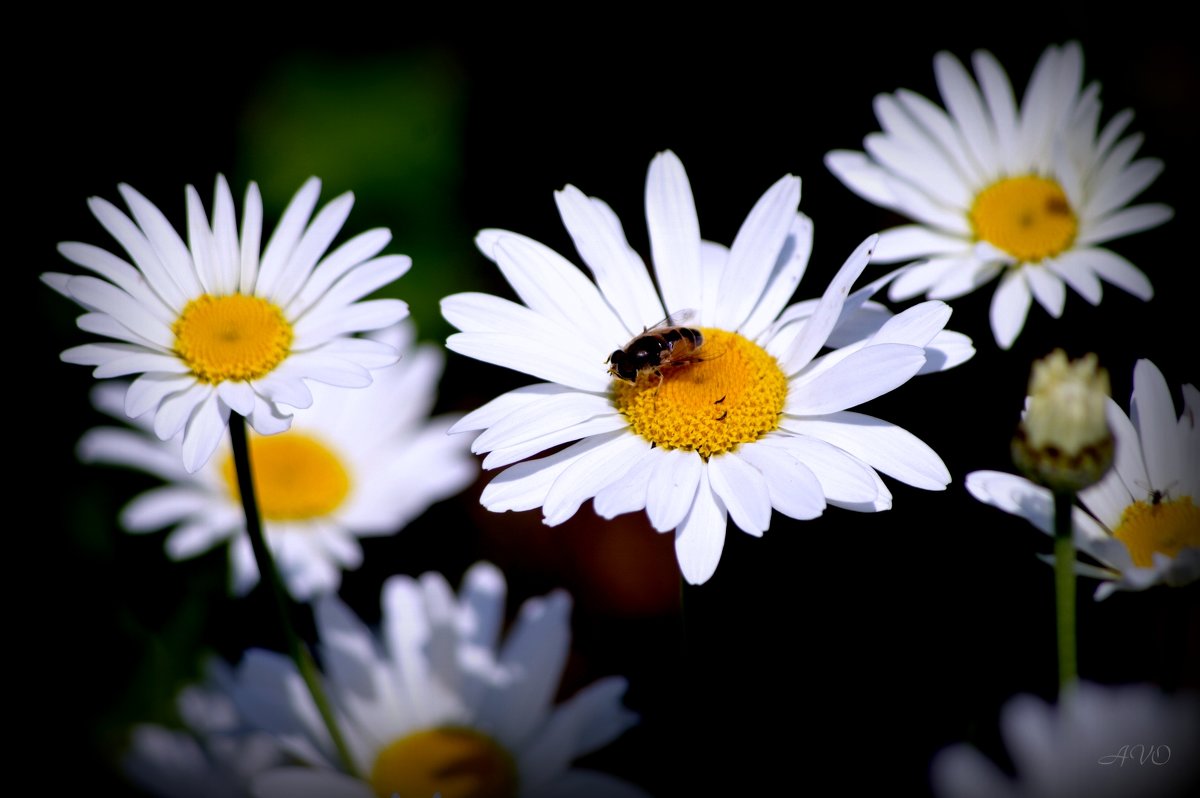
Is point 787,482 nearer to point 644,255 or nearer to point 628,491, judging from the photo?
point 628,491

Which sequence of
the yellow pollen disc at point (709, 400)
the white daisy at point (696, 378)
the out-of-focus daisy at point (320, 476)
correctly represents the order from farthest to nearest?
1. the out-of-focus daisy at point (320, 476)
2. the yellow pollen disc at point (709, 400)
3. the white daisy at point (696, 378)

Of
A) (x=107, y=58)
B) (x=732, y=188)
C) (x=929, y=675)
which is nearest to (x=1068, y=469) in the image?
(x=929, y=675)

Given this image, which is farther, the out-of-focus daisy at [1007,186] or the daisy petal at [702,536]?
the out-of-focus daisy at [1007,186]

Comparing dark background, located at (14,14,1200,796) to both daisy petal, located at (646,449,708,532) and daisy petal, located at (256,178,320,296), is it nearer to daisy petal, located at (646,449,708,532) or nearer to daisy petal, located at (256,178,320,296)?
daisy petal, located at (646,449,708,532)

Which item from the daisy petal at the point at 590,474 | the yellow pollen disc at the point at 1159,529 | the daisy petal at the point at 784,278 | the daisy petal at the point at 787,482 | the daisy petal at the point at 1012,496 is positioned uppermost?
the daisy petal at the point at 784,278

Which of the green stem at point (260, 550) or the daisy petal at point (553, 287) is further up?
the daisy petal at point (553, 287)

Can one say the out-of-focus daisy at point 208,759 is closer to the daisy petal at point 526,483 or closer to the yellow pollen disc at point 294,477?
the daisy petal at point 526,483

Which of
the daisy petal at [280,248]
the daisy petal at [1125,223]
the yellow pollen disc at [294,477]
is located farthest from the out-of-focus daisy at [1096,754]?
the yellow pollen disc at [294,477]
